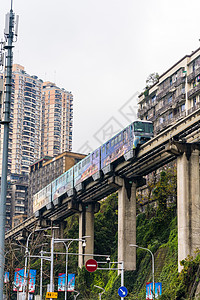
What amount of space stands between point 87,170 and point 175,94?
21.2 meters

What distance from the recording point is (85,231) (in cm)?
8656

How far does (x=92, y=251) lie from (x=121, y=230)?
15296mm

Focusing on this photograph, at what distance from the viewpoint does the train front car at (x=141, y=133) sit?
63.7 meters

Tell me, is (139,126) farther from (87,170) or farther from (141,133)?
(87,170)

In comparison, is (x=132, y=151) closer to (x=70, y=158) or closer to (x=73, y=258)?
(x=73, y=258)

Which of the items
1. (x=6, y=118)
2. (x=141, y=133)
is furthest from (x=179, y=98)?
(x=6, y=118)

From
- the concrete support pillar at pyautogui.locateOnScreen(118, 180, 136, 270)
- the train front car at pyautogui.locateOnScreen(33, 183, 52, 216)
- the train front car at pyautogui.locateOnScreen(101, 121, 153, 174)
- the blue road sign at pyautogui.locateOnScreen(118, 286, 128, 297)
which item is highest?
the train front car at pyautogui.locateOnScreen(101, 121, 153, 174)

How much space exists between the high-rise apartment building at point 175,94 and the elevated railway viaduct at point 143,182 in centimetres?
1667

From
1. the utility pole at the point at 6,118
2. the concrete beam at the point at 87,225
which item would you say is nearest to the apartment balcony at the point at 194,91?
the concrete beam at the point at 87,225

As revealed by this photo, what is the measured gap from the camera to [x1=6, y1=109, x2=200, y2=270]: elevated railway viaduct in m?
56.3

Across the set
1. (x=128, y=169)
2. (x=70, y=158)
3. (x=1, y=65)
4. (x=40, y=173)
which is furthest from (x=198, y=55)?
(x=40, y=173)

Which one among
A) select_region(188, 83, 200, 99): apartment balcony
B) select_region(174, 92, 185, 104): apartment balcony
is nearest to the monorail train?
select_region(188, 83, 200, 99): apartment balcony

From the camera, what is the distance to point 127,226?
7194 centimetres

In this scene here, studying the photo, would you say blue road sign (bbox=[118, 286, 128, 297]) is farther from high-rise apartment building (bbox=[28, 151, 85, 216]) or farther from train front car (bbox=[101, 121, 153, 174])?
high-rise apartment building (bbox=[28, 151, 85, 216])
